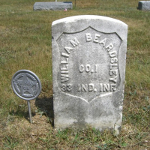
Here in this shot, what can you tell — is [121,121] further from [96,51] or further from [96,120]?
[96,51]

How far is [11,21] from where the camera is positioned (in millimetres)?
9586

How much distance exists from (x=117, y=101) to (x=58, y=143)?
2.71 ft

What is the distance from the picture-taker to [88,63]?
267 cm

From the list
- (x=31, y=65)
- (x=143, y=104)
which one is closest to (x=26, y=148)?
(x=143, y=104)

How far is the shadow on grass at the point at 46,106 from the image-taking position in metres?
A: 3.28

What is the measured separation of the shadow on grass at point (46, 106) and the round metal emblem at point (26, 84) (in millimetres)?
509

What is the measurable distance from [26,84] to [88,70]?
0.74 meters

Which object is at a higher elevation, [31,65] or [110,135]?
[31,65]

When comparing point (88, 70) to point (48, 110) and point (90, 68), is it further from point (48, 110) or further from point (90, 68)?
point (48, 110)

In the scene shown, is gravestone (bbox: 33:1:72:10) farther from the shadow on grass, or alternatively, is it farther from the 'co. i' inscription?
the 'co. i' inscription

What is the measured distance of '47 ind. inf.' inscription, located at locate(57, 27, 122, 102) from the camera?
8.47 ft

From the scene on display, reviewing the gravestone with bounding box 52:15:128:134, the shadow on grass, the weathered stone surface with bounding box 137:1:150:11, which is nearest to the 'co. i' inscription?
the gravestone with bounding box 52:15:128:134

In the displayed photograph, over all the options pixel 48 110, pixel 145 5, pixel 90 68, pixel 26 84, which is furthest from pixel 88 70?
pixel 145 5

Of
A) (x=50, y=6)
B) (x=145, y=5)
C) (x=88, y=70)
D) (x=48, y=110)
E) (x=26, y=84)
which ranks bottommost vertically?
(x=48, y=110)
